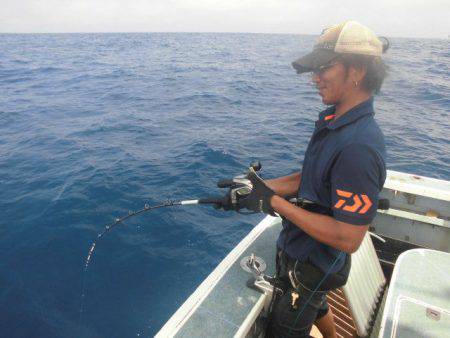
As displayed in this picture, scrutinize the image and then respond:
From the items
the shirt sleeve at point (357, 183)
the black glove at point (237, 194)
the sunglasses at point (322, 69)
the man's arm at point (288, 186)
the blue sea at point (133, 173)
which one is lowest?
the blue sea at point (133, 173)

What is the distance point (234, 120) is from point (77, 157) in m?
6.86

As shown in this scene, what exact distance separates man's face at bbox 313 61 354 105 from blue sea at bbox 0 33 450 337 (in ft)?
1.20

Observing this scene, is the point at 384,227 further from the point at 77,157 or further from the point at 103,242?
the point at 77,157

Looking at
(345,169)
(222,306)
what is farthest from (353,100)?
(222,306)

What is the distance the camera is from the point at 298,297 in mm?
2268

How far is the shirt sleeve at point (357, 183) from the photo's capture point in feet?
5.38

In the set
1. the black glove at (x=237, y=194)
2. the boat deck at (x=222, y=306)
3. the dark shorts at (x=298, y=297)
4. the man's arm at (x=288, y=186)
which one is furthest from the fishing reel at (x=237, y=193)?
the boat deck at (x=222, y=306)

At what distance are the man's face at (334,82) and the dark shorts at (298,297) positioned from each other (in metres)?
1.13

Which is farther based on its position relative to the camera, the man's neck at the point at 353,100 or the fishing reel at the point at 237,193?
the fishing reel at the point at 237,193

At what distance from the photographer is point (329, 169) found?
184cm

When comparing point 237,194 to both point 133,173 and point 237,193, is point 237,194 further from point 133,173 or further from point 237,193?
point 133,173

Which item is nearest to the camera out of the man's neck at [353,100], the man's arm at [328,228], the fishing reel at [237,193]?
the man's arm at [328,228]

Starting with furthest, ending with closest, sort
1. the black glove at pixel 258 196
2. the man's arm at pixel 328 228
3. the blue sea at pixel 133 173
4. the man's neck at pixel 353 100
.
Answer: the blue sea at pixel 133 173
the black glove at pixel 258 196
the man's neck at pixel 353 100
the man's arm at pixel 328 228

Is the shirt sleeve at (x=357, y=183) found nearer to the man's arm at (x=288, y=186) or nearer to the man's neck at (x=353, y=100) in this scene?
the man's neck at (x=353, y=100)
